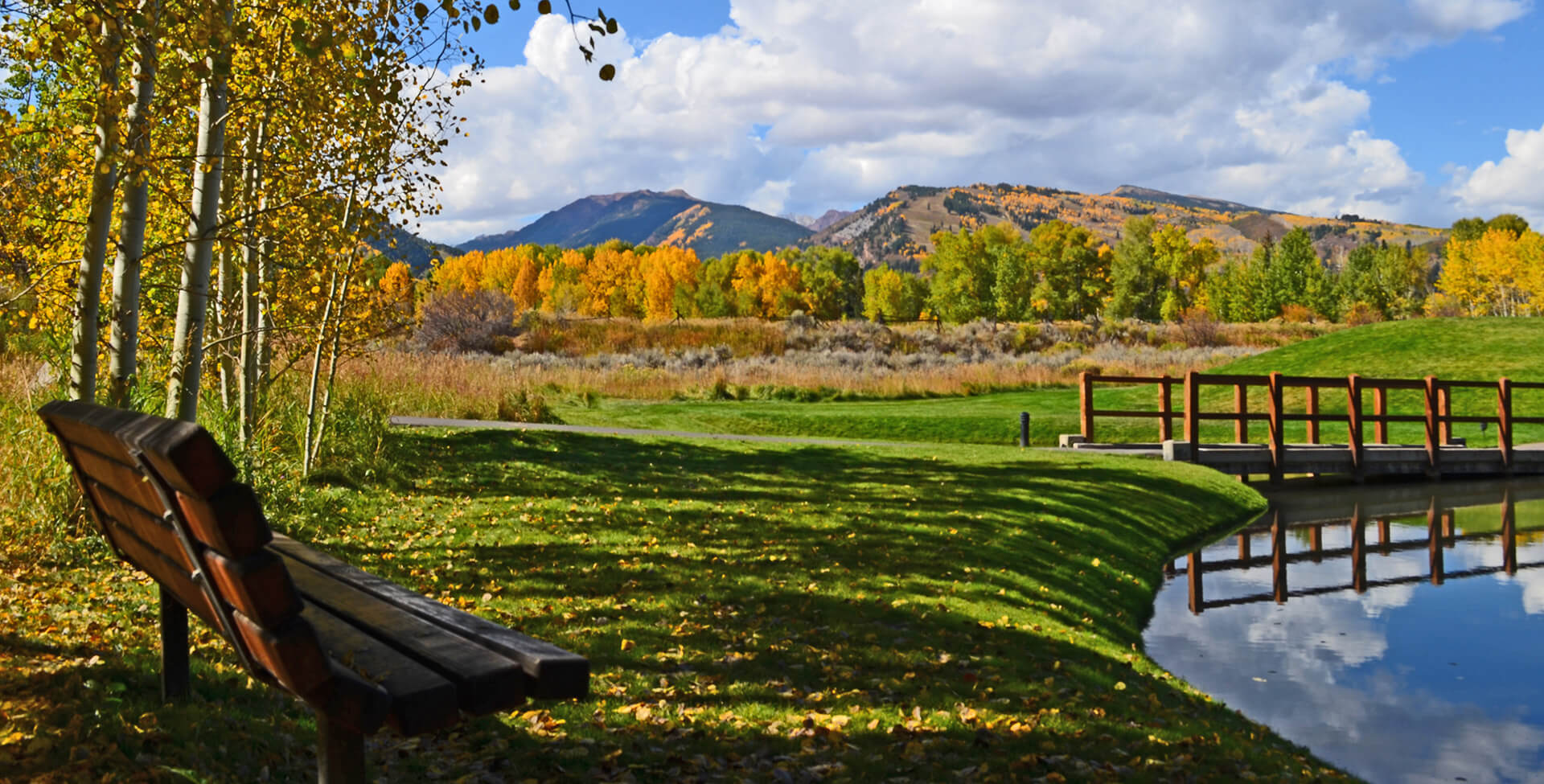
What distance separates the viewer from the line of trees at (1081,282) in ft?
266

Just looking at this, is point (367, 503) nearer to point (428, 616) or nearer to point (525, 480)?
point (525, 480)

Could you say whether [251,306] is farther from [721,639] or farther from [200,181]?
[721,639]

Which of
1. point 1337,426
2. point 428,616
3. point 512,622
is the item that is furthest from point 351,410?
point 1337,426

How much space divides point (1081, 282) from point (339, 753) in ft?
347

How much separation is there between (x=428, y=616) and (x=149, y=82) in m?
6.09

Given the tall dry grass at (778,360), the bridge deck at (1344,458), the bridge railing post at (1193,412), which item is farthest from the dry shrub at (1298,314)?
the bridge railing post at (1193,412)

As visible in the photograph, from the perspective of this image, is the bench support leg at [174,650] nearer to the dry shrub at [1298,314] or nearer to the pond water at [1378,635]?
the pond water at [1378,635]

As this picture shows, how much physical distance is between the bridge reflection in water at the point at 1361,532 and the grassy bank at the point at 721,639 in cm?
89

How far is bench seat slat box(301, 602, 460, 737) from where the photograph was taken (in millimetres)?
3008

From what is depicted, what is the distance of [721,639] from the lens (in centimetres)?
729

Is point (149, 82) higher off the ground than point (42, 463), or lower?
higher

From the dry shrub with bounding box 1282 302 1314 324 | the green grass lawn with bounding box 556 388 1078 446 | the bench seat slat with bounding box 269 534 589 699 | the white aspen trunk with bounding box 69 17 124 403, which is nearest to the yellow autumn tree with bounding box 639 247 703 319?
the dry shrub with bounding box 1282 302 1314 324

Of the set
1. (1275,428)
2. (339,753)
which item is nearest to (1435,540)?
(1275,428)

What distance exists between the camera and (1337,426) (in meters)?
28.3
